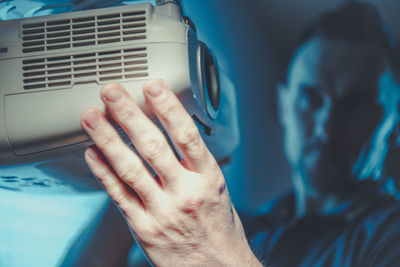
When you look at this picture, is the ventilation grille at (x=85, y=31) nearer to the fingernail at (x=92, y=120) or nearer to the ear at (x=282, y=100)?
the fingernail at (x=92, y=120)

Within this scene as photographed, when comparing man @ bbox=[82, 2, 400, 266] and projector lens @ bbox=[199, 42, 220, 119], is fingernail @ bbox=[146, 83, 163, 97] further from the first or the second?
projector lens @ bbox=[199, 42, 220, 119]

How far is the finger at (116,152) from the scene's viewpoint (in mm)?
432

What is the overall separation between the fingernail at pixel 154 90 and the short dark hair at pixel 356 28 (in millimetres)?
839

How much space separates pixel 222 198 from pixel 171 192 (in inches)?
3.7

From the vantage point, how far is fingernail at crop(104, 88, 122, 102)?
41 cm

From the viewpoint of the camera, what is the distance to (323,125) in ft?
3.51

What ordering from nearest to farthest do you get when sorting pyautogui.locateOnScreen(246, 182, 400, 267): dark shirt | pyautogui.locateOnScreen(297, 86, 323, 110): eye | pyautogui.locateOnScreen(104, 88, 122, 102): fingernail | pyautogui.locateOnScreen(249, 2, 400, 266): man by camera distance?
pyautogui.locateOnScreen(104, 88, 122, 102): fingernail < pyautogui.locateOnScreen(246, 182, 400, 267): dark shirt < pyautogui.locateOnScreen(249, 2, 400, 266): man < pyautogui.locateOnScreen(297, 86, 323, 110): eye

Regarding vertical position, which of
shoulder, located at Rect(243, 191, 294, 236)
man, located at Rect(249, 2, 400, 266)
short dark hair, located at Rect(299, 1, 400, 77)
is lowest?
shoulder, located at Rect(243, 191, 294, 236)

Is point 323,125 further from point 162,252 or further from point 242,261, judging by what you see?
point 162,252

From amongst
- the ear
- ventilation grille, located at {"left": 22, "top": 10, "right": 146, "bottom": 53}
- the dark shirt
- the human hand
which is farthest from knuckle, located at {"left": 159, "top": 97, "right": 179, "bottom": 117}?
the ear

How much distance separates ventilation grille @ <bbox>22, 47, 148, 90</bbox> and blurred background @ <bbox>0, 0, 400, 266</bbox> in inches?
16.6

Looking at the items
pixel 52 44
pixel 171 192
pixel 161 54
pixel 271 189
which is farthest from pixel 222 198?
pixel 271 189

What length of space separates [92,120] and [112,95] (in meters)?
0.05

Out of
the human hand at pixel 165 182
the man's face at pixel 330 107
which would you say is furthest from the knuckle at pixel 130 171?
the man's face at pixel 330 107
